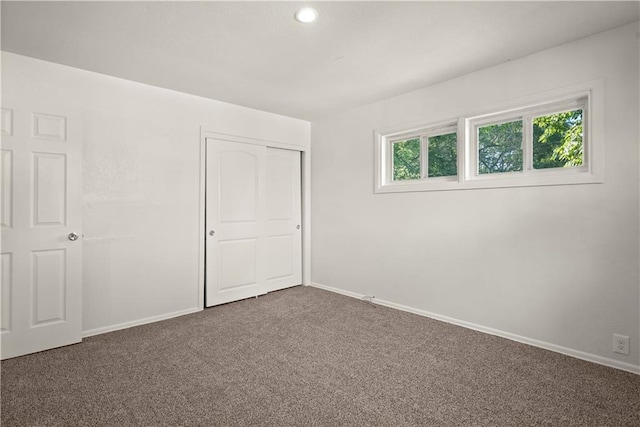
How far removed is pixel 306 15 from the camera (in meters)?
2.20

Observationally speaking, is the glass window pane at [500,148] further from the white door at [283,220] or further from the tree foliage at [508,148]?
the white door at [283,220]

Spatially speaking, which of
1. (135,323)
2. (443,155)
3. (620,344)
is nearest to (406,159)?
(443,155)

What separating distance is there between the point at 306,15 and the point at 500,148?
6.86 ft

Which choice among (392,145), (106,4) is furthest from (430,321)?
(106,4)

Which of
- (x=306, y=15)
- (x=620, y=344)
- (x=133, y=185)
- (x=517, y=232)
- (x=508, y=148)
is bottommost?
(x=620, y=344)

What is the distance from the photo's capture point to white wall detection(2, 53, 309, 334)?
3.03 meters

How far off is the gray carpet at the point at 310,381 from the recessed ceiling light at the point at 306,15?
7.86ft

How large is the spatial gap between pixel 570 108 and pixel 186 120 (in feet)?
11.7

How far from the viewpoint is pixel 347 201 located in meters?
4.39

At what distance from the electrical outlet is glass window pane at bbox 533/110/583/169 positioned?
1295mm

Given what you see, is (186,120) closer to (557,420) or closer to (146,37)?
(146,37)

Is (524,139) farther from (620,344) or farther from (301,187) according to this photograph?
(301,187)

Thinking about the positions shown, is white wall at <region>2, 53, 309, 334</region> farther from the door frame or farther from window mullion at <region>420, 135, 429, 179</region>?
window mullion at <region>420, 135, 429, 179</region>

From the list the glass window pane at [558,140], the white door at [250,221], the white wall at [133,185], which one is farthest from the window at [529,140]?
the white wall at [133,185]
